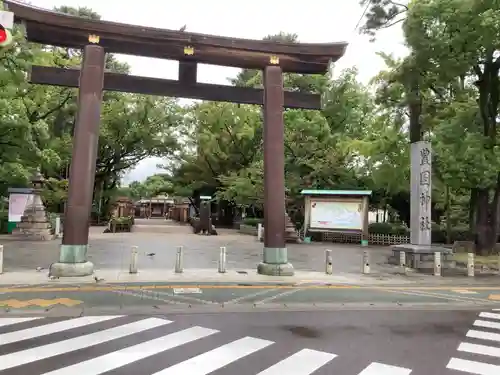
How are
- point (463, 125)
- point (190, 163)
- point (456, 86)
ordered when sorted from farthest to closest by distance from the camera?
point (190, 163)
point (456, 86)
point (463, 125)

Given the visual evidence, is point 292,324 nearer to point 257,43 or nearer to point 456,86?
point 257,43

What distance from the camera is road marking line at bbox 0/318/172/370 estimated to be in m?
5.12

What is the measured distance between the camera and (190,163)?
42.0m

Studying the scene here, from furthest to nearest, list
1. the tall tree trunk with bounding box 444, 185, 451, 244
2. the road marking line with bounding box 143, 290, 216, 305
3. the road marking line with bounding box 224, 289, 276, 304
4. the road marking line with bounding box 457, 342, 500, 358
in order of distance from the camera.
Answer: the tall tree trunk with bounding box 444, 185, 451, 244
the road marking line with bounding box 224, 289, 276, 304
the road marking line with bounding box 143, 290, 216, 305
the road marking line with bounding box 457, 342, 500, 358

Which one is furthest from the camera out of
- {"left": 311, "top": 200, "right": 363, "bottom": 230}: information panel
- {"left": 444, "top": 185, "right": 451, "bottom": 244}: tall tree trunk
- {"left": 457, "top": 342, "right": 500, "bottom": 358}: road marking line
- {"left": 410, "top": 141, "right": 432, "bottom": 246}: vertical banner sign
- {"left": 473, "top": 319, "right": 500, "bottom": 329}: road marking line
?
{"left": 311, "top": 200, "right": 363, "bottom": 230}: information panel

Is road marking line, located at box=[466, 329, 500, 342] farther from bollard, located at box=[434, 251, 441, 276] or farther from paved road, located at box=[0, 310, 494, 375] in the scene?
bollard, located at box=[434, 251, 441, 276]

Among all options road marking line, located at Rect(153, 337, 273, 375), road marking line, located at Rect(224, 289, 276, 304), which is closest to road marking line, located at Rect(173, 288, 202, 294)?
road marking line, located at Rect(224, 289, 276, 304)

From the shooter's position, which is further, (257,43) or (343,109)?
(343,109)

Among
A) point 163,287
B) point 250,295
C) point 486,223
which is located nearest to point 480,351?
point 250,295

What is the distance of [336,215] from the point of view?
26.0 m

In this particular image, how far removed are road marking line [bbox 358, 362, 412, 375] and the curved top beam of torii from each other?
1015 centimetres

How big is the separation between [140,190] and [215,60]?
72.1 meters

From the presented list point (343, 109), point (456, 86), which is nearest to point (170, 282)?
point (456, 86)

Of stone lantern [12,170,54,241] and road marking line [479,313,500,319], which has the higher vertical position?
stone lantern [12,170,54,241]
